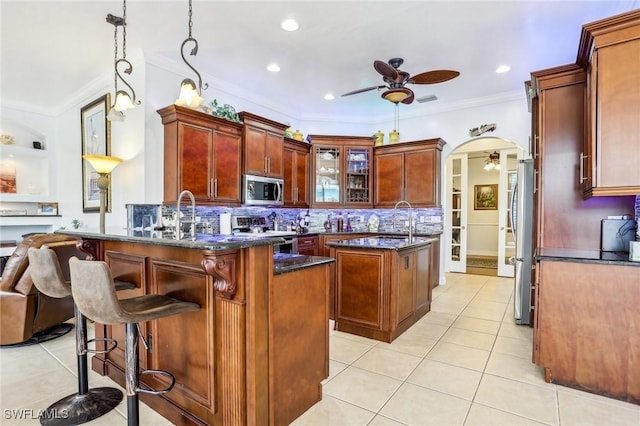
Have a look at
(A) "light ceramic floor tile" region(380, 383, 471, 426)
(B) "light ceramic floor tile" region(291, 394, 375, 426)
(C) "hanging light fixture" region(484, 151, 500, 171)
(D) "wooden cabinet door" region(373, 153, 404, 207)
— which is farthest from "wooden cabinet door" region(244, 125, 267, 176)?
(C) "hanging light fixture" region(484, 151, 500, 171)

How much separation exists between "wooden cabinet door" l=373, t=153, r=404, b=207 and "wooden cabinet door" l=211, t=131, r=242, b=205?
2.56 meters

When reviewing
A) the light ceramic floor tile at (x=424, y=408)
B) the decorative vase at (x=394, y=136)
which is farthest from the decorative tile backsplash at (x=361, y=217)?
the light ceramic floor tile at (x=424, y=408)

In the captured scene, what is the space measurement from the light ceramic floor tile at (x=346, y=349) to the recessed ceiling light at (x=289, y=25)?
3128mm

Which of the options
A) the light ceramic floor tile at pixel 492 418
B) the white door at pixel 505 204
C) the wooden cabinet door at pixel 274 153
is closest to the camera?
the light ceramic floor tile at pixel 492 418

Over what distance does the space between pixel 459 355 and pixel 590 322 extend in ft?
3.42

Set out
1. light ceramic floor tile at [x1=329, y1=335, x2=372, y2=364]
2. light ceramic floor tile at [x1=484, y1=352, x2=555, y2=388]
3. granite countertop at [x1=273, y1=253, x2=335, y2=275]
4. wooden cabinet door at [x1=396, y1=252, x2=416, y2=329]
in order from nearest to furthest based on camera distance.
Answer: granite countertop at [x1=273, y1=253, x2=335, y2=275] → light ceramic floor tile at [x1=484, y1=352, x2=555, y2=388] → light ceramic floor tile at [x1=329, y1=335, x2=372, y2=364] → wooden cabinet door at [x1=396, y1=252, x2=416, y2=329]

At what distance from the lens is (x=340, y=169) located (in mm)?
5809

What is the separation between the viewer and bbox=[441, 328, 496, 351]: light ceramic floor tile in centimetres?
310

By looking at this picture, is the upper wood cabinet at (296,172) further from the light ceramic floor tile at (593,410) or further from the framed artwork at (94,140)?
the light ceramic floor tile at (593,410)

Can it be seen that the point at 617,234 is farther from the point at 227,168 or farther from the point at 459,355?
the point at 227,168

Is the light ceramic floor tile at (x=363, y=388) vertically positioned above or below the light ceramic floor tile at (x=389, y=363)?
above

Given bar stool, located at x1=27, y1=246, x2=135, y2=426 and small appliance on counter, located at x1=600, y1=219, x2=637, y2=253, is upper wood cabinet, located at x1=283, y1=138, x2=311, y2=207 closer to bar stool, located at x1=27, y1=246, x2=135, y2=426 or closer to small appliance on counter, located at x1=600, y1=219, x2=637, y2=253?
bar stool, located at x1=27, y1=246, x2=135, y2=426

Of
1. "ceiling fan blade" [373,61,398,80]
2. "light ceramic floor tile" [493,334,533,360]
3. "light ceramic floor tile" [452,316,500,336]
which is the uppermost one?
"ceiling fan blade" [373,61,398,80]

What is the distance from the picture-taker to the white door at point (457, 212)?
259 inches
